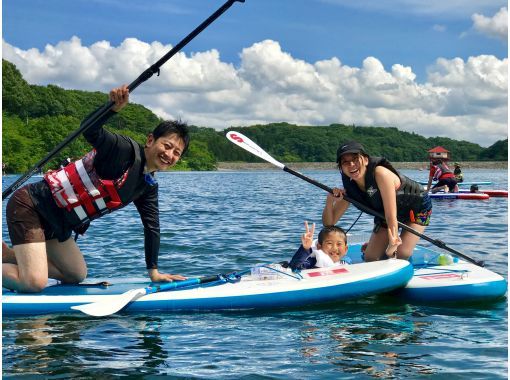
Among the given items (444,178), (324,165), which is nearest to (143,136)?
(324,165)

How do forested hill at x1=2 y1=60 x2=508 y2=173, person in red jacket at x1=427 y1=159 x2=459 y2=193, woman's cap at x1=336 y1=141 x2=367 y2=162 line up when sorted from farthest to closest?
1. forested hill at x1=2 y1=60 x2=508 y2=173
2. person in red jacket at x1=427 y1=159 x2=459 y2=193
3. woman's cap at x1=336 y1=141 x2=367 y2=162

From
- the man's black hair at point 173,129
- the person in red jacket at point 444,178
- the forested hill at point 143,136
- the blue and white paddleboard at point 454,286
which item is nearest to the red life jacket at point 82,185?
the man's black hair at point 173,129

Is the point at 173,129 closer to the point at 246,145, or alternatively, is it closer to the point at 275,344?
the point at 275,344

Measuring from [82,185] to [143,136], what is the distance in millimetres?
89024

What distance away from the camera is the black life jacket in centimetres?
582

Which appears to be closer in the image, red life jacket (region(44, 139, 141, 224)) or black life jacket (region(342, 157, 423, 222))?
red life jacket (region(44, 139, 141, 224))

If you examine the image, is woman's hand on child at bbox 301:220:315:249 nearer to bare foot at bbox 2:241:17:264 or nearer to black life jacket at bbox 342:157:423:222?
black life jacket at bbox 342:157:423:222

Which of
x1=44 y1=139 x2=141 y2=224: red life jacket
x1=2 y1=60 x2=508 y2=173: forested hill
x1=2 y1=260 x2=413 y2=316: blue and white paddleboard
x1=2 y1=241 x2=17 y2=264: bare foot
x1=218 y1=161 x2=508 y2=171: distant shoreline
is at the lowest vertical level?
x1=2 y1=260 x2=413 y2=316: blue and white paddleboard

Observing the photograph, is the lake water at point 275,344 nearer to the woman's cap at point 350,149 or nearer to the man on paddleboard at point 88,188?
the man on paddleboard at point 88,188

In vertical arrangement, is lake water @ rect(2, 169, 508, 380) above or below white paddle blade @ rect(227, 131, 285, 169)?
below

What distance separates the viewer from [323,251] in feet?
20.0

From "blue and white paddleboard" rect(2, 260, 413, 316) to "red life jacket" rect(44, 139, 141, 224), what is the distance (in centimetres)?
87

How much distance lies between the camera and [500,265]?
25.9 feet

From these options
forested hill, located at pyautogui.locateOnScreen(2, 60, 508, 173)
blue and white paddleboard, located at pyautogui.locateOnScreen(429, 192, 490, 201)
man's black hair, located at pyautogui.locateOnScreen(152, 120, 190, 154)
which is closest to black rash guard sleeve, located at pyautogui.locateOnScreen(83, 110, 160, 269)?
man's black hair, located at pyautogui.locateOnScreen(152, 120, 190, 154)
